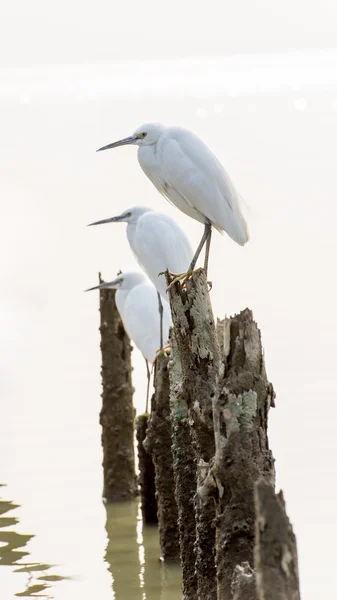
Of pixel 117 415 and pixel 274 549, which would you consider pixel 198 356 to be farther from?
pixel 117 415

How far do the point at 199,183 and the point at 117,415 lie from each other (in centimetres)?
325

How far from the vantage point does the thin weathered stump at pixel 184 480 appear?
6809 millimetres

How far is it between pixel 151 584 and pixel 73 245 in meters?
15.7

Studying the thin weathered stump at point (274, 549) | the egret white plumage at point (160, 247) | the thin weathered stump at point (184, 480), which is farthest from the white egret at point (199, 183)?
the thin weathered stump at point (274, 549)

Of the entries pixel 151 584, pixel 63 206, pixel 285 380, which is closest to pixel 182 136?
pixel 151 584

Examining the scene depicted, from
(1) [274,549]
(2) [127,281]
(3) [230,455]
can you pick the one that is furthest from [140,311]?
(1) [274,549]

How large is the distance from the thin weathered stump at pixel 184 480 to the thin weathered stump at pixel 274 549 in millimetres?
2822

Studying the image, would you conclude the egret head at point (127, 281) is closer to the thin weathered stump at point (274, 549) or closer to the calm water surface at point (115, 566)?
the calm water surface at point (115, 566)

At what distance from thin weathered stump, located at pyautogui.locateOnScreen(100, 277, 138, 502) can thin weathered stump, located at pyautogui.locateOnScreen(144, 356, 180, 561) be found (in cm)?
211

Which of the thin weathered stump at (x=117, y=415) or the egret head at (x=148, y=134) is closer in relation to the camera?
the egret head at (x=148, y=134)

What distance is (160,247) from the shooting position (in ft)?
31.5

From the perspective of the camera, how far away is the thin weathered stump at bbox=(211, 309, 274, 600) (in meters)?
5.10

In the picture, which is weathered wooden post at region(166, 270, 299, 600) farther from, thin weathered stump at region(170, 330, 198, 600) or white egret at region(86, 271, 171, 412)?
white egret at region(86, 271, 171, 412)

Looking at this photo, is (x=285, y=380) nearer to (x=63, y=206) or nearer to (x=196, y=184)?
(x=196, y=184)
